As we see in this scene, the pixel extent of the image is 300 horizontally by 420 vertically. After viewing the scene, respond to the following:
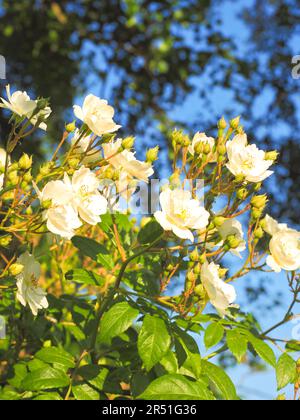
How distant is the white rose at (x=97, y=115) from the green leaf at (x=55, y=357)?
0.42 meters

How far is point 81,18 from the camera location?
5391 mm

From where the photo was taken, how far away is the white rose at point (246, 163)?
108cm

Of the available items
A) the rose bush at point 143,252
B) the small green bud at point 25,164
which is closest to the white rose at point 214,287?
the rose bush at point 143,252

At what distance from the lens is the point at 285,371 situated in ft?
3.57

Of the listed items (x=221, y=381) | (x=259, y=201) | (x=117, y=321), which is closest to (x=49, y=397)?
(x=117, y=321)

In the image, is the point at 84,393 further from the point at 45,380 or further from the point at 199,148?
the point at 199,148

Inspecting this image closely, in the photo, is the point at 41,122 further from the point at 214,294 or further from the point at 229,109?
the point at 229,109

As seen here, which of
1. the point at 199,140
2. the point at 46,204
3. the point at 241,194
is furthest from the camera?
the point at 199,140

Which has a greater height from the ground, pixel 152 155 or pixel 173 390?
pixel 152 155

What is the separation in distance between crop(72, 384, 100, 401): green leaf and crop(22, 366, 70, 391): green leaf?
0.07 ft

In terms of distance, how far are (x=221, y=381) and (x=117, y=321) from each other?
223mm

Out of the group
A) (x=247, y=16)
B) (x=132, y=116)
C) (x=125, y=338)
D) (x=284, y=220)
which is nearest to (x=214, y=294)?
(x=125, y=338)

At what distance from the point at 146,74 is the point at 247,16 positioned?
1.38 m

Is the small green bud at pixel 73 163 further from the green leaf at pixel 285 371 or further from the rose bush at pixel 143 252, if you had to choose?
the green leaf at pixel 285 371
